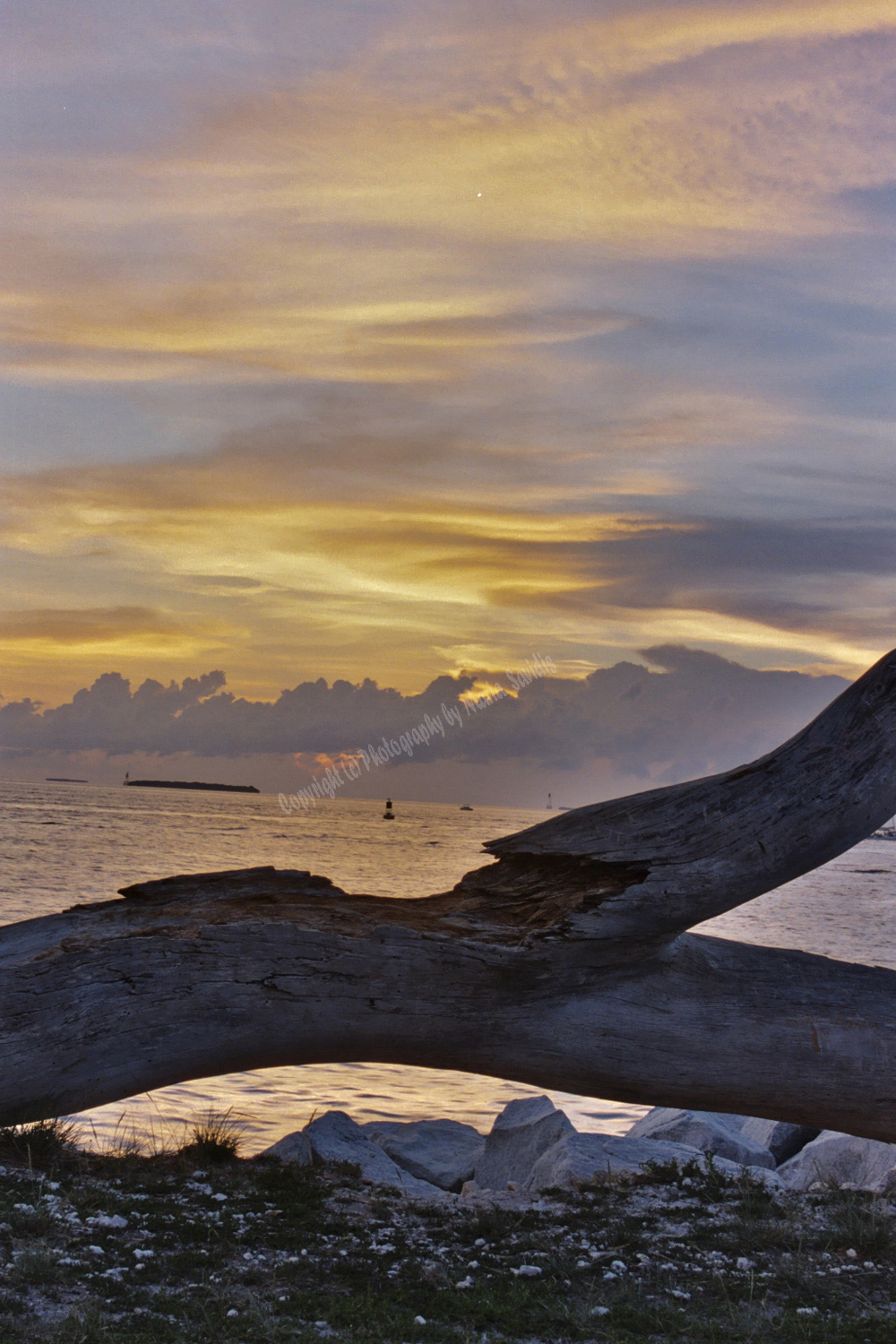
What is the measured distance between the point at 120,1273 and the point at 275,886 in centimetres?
274

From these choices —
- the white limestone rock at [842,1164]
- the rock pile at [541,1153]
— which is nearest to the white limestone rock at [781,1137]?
the rock pile at [541,1153]

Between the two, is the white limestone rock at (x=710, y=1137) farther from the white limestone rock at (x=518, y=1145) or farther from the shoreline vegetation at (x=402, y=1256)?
the shoreline vegetation at (x=402, y=1256)

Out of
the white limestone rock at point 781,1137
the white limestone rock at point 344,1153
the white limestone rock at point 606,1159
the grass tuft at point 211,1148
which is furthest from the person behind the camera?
the white limestone rock at point 781,1137

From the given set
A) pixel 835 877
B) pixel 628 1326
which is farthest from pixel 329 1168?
pixel 835 877

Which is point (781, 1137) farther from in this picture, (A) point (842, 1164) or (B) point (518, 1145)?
(B) point (518, 1145)

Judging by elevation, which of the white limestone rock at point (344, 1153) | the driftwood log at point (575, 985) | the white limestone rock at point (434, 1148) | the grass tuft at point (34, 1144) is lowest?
the white limestone rock at point (434, 1148)

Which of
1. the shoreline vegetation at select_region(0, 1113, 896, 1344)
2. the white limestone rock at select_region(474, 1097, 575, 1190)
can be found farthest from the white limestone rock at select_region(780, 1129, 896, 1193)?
the white limestone rock at select_region(474, 1097, 575, 1190)

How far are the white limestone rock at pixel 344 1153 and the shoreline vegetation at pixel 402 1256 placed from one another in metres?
0.21

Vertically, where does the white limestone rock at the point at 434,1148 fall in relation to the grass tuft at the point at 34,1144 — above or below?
below

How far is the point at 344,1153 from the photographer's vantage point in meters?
8.25

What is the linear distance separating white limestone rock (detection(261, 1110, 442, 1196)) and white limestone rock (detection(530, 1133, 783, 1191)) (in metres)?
0.94

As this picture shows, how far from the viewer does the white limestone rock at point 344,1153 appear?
315 inches

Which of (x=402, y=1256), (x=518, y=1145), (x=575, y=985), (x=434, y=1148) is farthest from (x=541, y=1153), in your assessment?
(x=402, y=1256)

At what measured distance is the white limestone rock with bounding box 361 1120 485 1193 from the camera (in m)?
9.21
